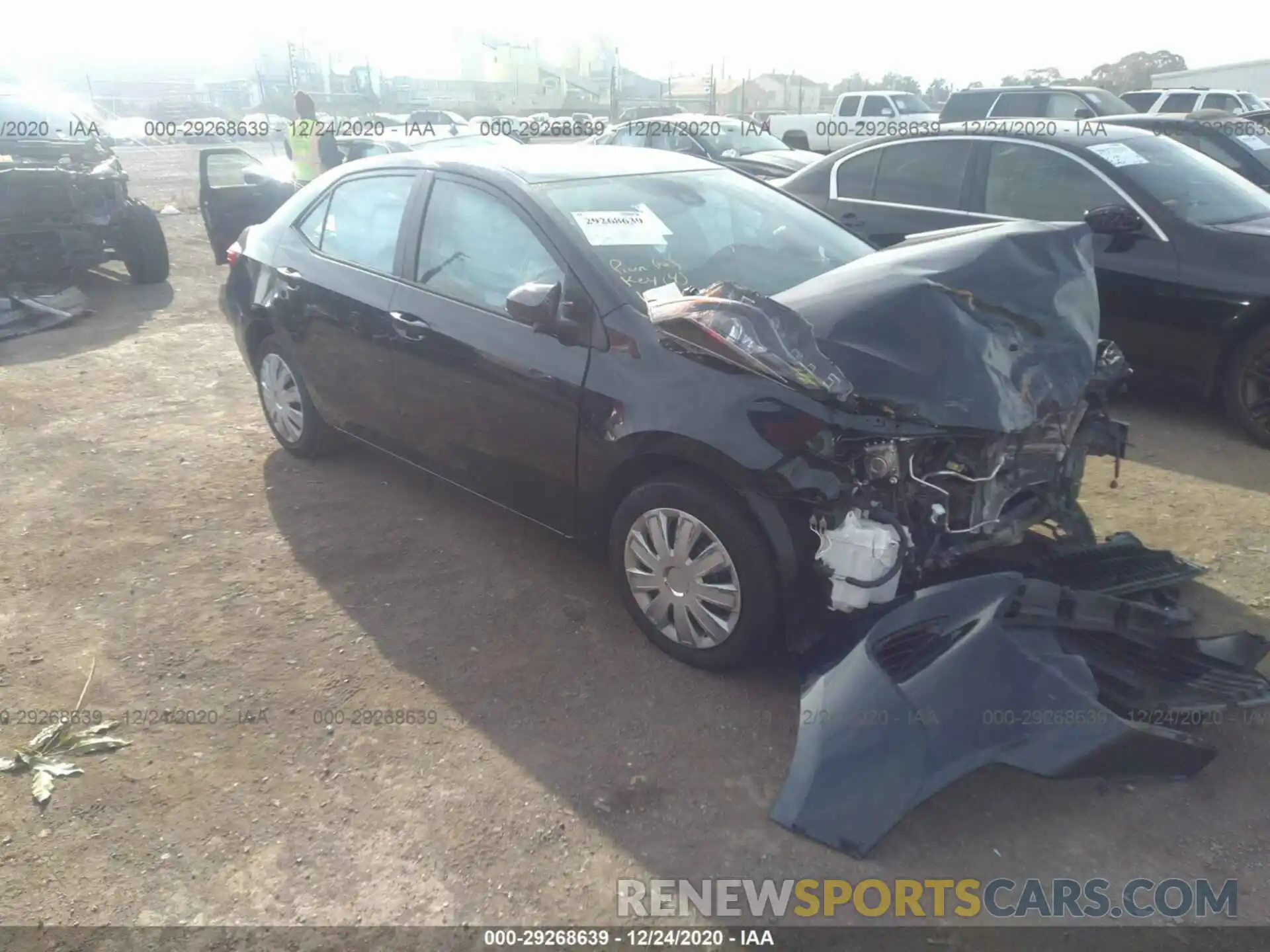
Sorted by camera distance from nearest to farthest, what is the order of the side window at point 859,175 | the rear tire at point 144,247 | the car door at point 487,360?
the car door at point 487,360, the side window at point 859,175, the rear tire at point 144,247

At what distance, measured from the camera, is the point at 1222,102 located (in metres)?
18.7

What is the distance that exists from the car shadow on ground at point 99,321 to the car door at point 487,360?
493 centimetres

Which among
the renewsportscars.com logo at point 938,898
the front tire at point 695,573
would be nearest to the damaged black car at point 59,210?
the front tire at point 695,573

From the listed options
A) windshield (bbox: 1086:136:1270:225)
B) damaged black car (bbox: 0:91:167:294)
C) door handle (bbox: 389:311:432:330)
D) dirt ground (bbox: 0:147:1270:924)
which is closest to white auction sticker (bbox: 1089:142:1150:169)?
windshield (bbox: 1086:136:1270:225)

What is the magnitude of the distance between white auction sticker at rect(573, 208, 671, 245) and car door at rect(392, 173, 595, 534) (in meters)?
0.16

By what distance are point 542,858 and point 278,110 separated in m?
48.8

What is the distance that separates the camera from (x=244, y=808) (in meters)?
2.81

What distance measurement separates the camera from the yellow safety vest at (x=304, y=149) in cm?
1380

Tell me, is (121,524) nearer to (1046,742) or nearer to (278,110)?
(1046,742)

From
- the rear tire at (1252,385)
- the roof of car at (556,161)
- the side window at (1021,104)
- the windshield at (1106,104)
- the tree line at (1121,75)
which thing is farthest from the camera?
the tree line at (1121,75)

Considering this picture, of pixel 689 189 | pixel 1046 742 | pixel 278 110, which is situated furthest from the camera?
pixel 278 110

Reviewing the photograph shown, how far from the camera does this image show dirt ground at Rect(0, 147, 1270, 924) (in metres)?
2.54

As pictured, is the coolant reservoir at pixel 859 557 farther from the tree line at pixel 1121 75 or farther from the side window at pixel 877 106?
the tree line at pixel 1121 75

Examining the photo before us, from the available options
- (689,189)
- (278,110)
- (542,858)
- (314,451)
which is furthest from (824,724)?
(278,110)
